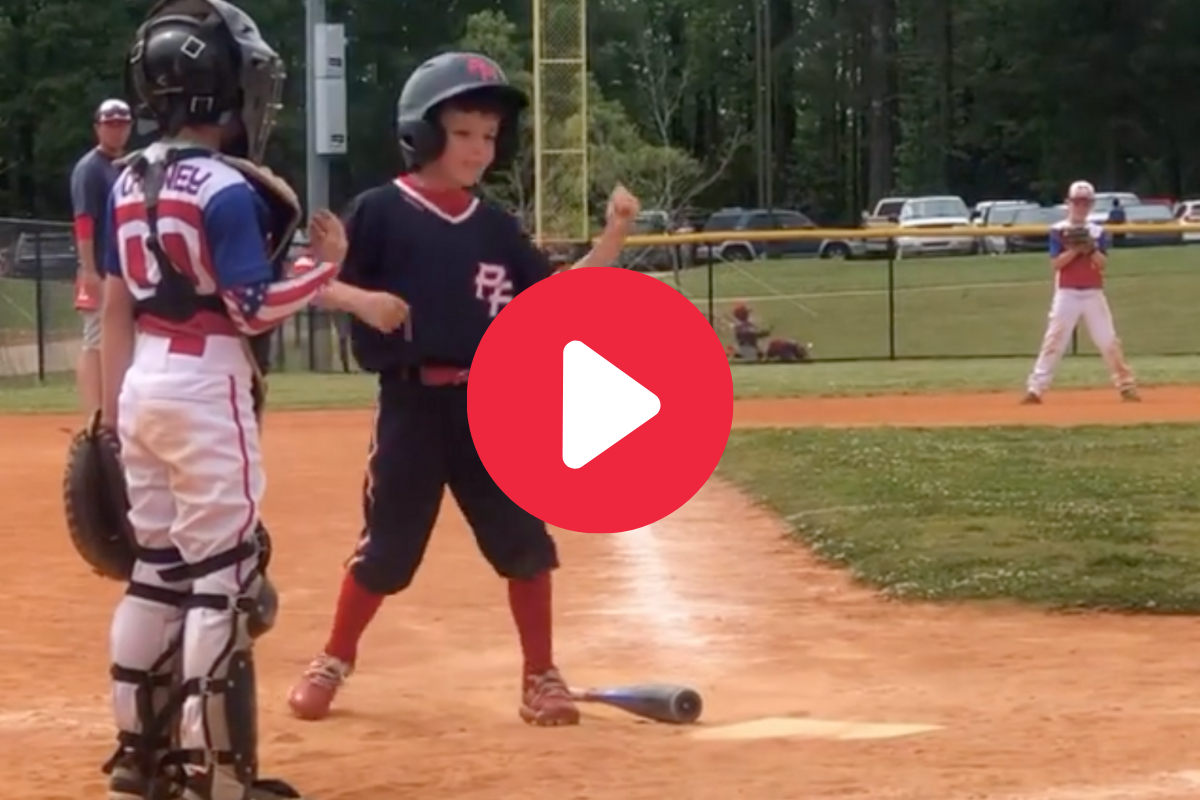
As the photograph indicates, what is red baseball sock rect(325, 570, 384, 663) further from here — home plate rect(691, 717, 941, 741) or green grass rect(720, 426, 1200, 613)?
green grass rect(720, 426, 1200, 613)

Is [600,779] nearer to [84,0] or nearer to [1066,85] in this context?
[84,0]

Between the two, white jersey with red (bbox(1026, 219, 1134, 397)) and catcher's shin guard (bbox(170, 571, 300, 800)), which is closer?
catcher's shin guard (bbox(170, 571, 300, 800))

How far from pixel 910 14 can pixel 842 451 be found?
64792mm

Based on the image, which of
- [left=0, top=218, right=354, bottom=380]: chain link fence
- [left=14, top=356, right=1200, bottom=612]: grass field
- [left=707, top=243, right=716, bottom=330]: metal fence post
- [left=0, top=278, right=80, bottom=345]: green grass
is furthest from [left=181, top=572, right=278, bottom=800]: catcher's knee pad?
[left=707, top=243, right=716, bottom=330]: metal fence post

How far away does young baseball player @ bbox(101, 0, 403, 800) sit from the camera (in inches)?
177

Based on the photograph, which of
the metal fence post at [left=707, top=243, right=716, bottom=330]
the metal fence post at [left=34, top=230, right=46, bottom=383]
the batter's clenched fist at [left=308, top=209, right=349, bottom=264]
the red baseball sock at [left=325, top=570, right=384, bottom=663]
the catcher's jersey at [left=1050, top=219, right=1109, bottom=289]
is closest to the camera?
the batter's clenched fist at [left=308, top=209, right=349, bottom=264]

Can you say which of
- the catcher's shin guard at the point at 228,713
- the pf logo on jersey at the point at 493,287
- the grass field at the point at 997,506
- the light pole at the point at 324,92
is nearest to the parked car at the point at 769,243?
the light pole at the point at 324,92

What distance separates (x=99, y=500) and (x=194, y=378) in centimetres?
52

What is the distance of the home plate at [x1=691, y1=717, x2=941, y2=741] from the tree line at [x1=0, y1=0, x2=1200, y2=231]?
39193 mm

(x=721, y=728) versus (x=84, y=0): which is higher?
(x=84, y=0)

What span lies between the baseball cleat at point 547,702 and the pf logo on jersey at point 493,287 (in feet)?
3.35

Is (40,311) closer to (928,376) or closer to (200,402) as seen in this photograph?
(928,376)

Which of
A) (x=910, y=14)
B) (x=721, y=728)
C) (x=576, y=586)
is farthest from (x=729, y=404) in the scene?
(x=910, y=14)

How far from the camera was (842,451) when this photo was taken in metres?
12.7
